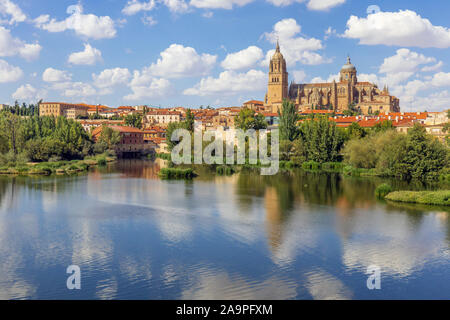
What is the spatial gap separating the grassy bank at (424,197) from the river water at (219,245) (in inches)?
32.3

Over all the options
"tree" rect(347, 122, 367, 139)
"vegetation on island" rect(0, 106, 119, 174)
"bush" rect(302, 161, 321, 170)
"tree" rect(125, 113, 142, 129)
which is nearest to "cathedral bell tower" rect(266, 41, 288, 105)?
"tree" rect(125, 113, 142, 129)

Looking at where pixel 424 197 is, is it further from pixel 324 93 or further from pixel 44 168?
pixel 324 93

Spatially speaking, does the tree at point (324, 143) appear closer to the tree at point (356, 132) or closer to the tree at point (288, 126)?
the tree at point (356, 132)

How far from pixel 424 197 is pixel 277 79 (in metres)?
77.3

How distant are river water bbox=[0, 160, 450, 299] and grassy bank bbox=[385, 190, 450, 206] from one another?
32.3 inches

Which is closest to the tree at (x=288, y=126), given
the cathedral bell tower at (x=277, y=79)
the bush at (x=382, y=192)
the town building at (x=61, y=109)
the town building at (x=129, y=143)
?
the bush at (x=382, y=192)

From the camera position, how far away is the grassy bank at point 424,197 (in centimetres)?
1881

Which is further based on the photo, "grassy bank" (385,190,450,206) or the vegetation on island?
the vegetation on island

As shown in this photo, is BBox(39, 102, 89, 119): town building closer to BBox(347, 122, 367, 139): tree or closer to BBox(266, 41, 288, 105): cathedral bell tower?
BBox(266, 41, 288, 105): cathedral bell tower

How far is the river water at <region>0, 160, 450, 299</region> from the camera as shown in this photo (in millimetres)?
9688

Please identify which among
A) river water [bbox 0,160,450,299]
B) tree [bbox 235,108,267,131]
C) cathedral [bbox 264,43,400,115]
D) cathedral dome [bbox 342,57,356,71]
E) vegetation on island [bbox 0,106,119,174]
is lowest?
river water [bbox 0,160,450,299]

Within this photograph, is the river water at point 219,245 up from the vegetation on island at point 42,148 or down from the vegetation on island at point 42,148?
down
